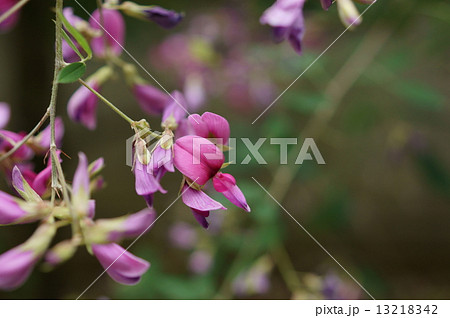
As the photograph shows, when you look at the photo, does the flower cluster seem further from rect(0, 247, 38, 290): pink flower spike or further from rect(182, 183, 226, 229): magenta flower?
rect(0, 247, 38, 290): pink flower spike

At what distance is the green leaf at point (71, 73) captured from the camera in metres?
0.41

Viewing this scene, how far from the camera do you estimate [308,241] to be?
172cm

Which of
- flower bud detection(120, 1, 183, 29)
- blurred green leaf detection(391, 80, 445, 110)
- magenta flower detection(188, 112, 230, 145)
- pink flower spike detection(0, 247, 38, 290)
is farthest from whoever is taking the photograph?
blurred green leaf detection(391, 80, 445, 110)

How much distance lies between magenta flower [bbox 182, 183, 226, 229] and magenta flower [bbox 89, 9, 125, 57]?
274 millimetres

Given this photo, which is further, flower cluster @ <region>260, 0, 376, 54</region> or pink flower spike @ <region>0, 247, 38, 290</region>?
flower cluster @ <region>260, 0, 376, 54</region>

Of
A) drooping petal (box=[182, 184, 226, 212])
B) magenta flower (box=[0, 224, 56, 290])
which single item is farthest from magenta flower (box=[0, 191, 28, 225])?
drooping petal (box=[182, 184, 226, 212])

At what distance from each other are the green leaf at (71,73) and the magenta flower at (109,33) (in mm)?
200

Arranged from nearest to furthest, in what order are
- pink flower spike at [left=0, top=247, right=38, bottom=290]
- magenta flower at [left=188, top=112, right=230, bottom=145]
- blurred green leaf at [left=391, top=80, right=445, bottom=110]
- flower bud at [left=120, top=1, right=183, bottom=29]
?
1. pink flower spike at [left=0, top=247, right=38, bottom=290]
2. magenta flower at [left=188, top=112, right=230, bottom=145]
3. flower bud at [left=120, top=1, right=183, bottom=29]
4. blurred green leaf at [left=391, top=80, right=445, bottom=110]

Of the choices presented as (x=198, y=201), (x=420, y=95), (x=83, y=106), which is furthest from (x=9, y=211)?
(x=420, y=95)

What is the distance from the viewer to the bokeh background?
110cm

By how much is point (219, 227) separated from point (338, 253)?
691mm

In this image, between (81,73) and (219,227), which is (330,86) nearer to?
(219,227)

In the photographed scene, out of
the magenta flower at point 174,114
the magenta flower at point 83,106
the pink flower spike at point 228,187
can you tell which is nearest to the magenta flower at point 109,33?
the magenta flower at point 83,106

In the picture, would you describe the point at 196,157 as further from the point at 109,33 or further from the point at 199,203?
the point at 109,33
